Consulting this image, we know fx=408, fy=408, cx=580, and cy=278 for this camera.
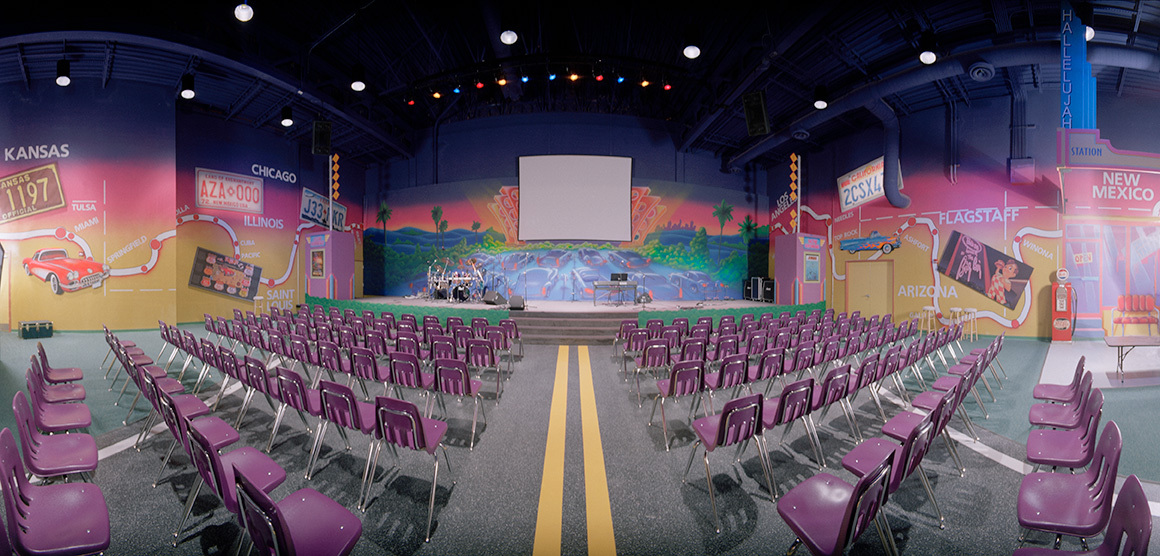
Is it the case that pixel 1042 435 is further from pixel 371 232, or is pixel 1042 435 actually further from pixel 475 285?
pixel 371 232

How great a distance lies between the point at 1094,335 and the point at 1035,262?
202 cm

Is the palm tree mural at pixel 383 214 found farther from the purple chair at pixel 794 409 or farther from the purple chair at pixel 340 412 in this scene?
the purple chair at pixel 794 409

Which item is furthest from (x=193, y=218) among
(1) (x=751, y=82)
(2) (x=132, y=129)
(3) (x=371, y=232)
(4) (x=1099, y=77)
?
(4) (x=1099, y=77)

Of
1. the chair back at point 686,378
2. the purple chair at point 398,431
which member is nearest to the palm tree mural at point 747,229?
the chair back at point 686,378

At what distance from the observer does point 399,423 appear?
2.77 metres

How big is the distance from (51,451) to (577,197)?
13.6 m

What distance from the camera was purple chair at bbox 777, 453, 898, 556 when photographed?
1821mm

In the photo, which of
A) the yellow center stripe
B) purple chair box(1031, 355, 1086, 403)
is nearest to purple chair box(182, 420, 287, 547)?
the yellow center stripe

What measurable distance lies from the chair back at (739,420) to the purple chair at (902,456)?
1.91 ft

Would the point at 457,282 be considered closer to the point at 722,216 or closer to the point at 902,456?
the point at 722,216

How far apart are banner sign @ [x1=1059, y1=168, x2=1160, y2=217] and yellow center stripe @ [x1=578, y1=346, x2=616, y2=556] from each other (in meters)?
12.9

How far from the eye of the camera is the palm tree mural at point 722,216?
53.3 feet

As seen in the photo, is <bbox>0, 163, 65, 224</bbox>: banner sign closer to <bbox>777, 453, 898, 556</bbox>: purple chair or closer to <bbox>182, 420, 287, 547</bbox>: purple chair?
<bbox>182, 420, 287, 547</bbox>: purple chair

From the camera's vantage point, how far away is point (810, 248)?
1243 cm
